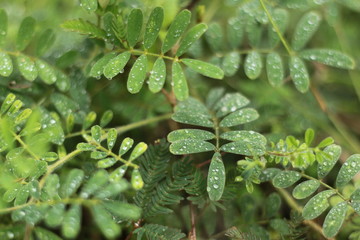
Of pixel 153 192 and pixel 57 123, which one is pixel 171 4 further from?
pixel 153 192

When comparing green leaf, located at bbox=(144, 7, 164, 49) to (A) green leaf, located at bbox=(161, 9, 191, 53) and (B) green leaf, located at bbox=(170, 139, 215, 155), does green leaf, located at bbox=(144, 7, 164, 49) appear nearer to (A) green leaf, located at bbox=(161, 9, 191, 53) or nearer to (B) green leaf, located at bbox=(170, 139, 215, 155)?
(A) green leaf, located at bbox=(161, 9, 191, 53)

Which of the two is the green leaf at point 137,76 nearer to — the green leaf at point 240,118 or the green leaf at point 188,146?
the green leaf at point 188,146

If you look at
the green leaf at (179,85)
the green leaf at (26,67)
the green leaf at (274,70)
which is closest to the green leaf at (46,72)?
the green leaf at (26,67)

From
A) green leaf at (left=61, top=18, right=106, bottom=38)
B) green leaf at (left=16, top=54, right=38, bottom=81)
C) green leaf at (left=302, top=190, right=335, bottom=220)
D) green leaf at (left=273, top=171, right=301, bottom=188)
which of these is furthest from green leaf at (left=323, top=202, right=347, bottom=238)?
green leaf at (left=16, top=54, right=38, bottom=81)

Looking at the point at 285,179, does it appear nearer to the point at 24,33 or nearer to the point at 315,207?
the point at 315,207

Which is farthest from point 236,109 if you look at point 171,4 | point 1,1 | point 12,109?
point 1,1
